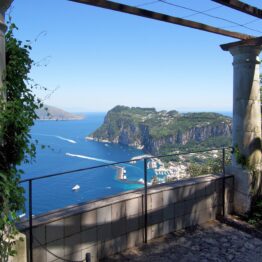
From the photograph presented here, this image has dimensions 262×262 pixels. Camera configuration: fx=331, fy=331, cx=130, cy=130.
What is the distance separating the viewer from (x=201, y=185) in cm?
557

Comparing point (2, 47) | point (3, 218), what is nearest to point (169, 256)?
point (3, 218)

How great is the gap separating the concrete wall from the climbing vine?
0.78 metres

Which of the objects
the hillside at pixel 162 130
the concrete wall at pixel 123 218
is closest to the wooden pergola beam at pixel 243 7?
the concrete wall at pixel 123 218

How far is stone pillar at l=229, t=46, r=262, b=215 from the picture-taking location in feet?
19.1

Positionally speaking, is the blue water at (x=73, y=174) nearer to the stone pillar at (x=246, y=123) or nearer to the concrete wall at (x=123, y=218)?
the concrete wall at (x=123, y=218)

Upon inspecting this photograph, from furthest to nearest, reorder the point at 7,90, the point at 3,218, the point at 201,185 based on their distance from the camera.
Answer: the point at 201,185, the point at 7,90, the point at 3,218

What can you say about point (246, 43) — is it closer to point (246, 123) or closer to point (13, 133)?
point (246, 123)

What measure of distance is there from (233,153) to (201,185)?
1.03 metres

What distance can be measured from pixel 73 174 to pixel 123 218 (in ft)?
67.9

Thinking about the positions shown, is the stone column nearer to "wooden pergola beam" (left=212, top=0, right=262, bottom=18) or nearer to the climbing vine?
the climbing vine

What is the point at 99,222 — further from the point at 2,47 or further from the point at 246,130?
the point at 246,130

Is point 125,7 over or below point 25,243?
over

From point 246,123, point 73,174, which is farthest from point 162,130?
point 246,123

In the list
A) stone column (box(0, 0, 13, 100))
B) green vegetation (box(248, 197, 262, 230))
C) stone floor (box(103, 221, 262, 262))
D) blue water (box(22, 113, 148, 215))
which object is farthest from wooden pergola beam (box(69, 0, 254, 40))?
stone floor (box(103, 221, 262, 262))
